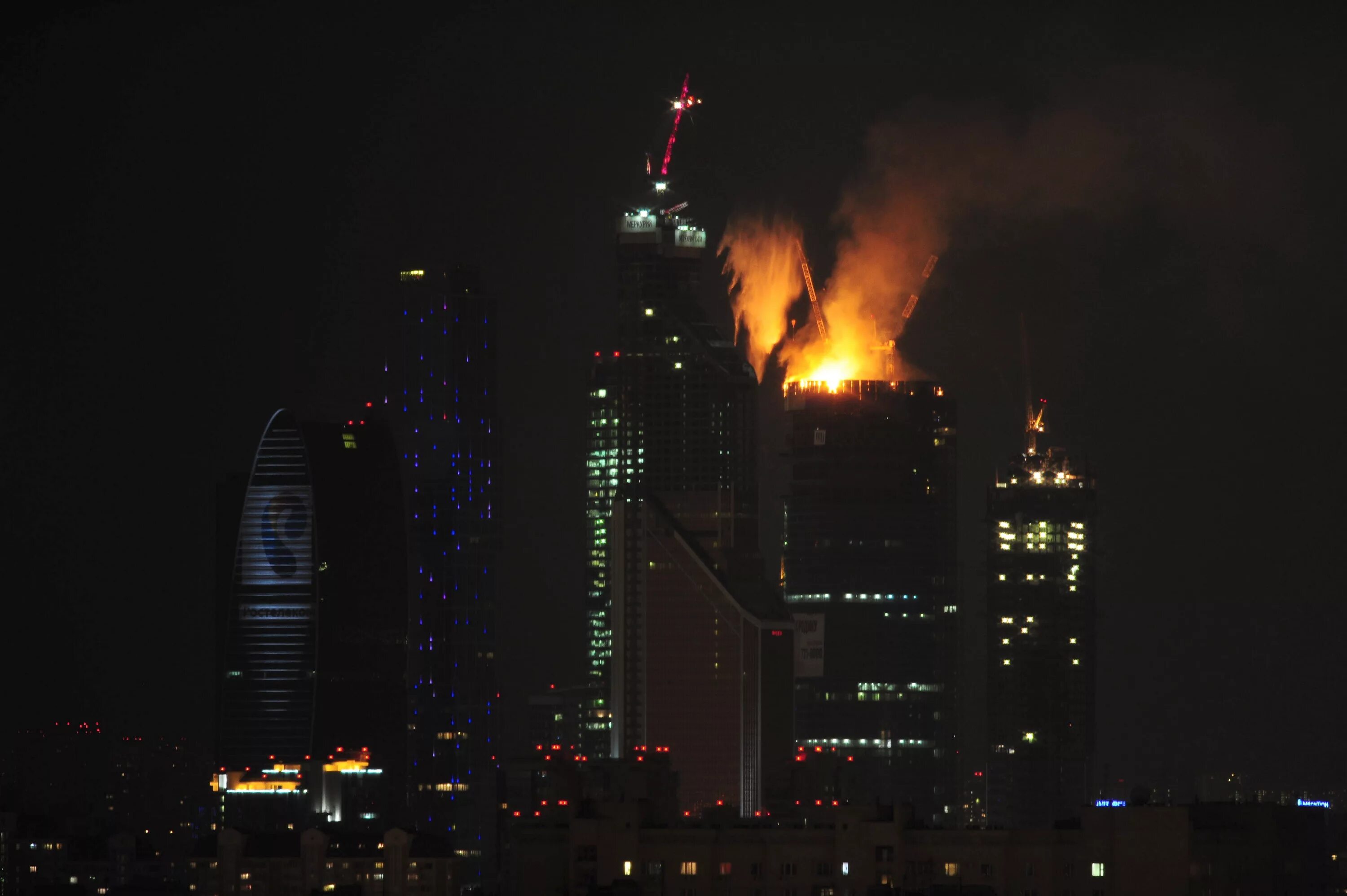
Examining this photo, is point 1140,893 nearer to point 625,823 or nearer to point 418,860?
point 625,823

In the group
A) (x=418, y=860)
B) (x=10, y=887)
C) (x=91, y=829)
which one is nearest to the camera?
(x=418, y=860)

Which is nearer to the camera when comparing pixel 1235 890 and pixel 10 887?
pixel 1235 890

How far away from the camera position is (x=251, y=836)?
511 ft

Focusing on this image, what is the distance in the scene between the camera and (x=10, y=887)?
17262cm

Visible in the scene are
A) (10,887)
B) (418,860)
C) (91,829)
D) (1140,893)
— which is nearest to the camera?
(1140,893)

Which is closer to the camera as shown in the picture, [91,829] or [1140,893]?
[1140,893]

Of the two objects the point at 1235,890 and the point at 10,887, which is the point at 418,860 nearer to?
the point at 10,887

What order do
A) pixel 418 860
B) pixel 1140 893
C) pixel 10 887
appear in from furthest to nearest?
pixel 10 887 → pixel 418 860 → pixel 1140 893

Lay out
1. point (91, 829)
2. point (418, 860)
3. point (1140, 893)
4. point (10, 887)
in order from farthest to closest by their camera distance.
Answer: point (91, 829) → point (10, 887) → point (418, 860) → point (1140, 893)

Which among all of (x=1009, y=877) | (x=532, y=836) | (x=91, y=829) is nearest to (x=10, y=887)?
(x=91, y=829)

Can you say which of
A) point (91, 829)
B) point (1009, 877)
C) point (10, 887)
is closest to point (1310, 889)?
point (1009, 877)

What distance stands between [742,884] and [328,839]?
43231 mm

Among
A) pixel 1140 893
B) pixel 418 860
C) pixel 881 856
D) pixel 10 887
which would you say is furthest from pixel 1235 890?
pixel 10 887

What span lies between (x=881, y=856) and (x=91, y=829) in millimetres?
86186
